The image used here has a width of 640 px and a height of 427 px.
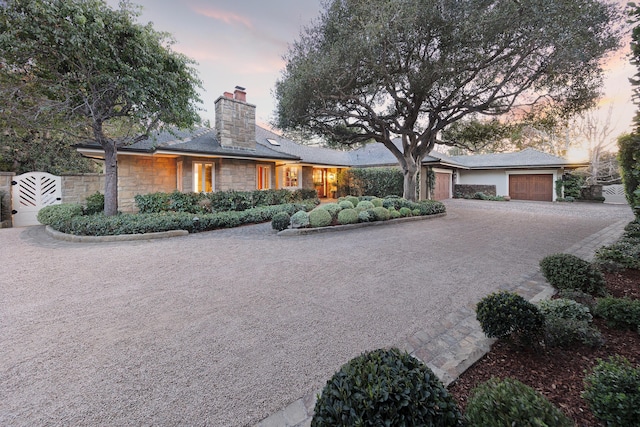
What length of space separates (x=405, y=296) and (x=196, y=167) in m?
11.2

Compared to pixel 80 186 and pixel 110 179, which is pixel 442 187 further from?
pixel 80 186

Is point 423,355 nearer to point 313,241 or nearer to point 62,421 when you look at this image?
point 62,421

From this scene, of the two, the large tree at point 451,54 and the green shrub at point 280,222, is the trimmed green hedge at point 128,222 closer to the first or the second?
the green shrub at point 280,222

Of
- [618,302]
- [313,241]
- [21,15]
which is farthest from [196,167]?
[618,302]

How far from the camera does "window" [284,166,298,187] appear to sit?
55.1ft

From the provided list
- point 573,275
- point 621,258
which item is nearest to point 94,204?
point 573,275

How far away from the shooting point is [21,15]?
20.2 feet

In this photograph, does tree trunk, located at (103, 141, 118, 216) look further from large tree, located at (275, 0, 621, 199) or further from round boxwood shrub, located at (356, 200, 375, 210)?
round boxwood shrub, located at (356, 200, 375, 210)

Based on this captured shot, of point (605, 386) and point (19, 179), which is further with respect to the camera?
point (19, 179)

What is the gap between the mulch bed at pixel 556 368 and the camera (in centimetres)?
178

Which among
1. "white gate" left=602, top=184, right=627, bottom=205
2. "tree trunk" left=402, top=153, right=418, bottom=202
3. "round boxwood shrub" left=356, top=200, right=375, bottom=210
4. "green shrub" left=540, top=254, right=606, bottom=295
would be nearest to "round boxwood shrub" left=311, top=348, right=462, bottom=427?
"green shrub" left=540, top=254, right=606, bottom=295

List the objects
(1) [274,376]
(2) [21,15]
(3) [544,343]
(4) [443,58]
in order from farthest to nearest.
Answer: (4) [443,58]
(2) [21,15]
(3) [544,343]
(1) [274,376]

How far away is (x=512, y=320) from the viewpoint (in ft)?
7.68

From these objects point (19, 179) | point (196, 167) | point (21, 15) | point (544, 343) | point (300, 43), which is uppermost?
point (300, 43)
